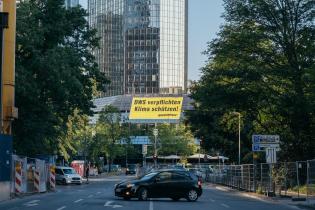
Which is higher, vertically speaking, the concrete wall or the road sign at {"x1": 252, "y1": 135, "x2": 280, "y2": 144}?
the road sign at {"x1": 252, "y1": 135, "x2": 280, "y2": 144}

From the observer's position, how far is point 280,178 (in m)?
39.3

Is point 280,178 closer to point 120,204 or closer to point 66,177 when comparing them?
point 120,204

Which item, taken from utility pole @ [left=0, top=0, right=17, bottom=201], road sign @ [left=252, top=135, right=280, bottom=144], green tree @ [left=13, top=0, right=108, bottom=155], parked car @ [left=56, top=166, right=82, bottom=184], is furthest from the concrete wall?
parked car @ [left=56, top=166, right=82, bottom=184]

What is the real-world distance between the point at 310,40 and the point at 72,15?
1740cm

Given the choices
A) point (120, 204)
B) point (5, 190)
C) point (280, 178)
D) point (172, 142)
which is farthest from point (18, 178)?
point (172, 142)

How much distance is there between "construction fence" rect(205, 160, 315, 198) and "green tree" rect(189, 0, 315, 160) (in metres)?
4.48

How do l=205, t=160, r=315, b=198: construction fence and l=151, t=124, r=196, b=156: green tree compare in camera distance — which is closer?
l=205, t=160, r=315, b=198: construction fence

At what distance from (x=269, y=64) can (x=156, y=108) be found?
4061 inches

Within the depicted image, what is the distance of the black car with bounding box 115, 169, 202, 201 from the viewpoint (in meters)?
31.0

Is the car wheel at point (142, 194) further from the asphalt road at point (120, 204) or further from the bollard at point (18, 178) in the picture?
the bollard at point (18, 178)

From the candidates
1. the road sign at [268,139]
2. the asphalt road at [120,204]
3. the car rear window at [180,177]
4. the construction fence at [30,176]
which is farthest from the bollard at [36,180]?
the road sign at [268,139]

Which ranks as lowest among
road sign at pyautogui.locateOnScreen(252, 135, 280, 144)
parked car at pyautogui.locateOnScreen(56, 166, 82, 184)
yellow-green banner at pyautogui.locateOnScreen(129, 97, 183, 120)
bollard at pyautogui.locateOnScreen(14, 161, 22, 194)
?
parked car at pyautogui.locateOnScreen(56, 166, 82, 184)

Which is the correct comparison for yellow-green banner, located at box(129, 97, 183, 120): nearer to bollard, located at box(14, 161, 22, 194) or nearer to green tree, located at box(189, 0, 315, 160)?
green tree, located at box(189, 0, 315, 160)

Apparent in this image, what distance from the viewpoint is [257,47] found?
163ft
